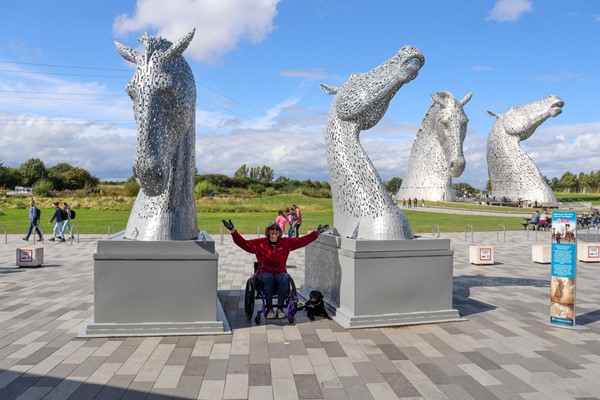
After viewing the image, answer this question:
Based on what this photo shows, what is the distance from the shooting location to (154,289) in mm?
5895

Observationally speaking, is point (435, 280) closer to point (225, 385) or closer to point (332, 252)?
point (332, 252)

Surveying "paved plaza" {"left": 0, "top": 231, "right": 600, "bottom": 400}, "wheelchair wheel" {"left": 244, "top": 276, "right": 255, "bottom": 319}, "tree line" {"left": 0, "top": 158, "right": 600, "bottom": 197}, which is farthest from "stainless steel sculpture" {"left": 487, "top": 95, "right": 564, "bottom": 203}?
"wheelchair wheel" {"left": 244, "top": 276, "right": 255, "bottom": 319}

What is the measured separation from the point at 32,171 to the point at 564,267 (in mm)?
75836

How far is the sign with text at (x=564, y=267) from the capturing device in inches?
253

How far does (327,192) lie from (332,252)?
166 feet

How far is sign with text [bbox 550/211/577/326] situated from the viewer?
643 cm

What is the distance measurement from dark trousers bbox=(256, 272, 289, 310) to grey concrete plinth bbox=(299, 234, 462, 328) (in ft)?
2.82

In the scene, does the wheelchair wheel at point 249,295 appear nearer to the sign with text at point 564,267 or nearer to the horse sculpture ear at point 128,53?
the horse sculpture ear at point 128,53

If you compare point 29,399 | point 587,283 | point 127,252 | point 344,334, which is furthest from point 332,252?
point 587,283

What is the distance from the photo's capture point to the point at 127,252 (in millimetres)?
5871

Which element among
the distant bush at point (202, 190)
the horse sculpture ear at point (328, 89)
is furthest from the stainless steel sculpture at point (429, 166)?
the horse sculpture ear at point (328, 89)

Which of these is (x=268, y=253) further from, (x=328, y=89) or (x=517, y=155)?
(x=517, y=155)

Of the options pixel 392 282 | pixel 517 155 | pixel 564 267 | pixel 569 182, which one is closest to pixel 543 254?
pixel 564 267

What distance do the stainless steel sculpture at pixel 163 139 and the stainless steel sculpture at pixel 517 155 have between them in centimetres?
4222
